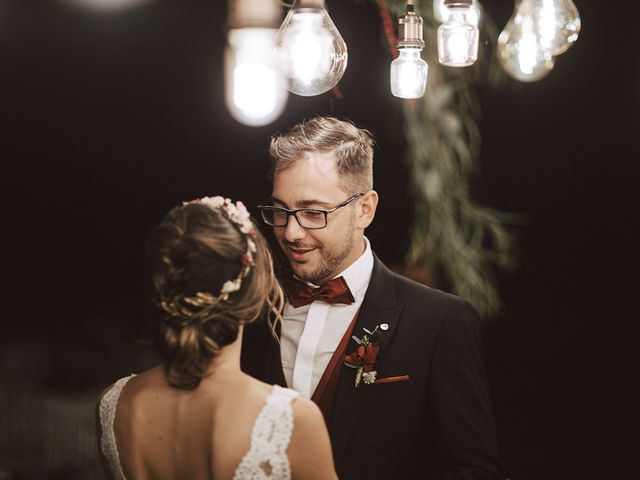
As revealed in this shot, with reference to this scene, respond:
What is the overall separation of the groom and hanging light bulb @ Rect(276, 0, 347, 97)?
0.31 metres

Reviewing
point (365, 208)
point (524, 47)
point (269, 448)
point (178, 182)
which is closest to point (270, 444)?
point (269, 448)

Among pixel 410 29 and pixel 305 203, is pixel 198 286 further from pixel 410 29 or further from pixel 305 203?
pixel 410 29

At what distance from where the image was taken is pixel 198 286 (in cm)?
186

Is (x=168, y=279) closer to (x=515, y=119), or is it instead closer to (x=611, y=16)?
(x=515, y=119)

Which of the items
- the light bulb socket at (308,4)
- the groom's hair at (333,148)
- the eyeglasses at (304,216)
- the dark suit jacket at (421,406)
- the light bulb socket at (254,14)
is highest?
the light bulb socket at (254,14)

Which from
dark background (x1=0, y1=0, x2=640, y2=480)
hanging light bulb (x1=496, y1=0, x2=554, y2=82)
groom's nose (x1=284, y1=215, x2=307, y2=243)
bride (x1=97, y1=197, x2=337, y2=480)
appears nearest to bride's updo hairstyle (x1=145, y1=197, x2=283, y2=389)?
bride (x1=97, y1=197, x2=337, y2=480)

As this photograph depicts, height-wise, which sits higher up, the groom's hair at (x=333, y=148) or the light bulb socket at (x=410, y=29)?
the light bulb socket at (x=410, y=29)

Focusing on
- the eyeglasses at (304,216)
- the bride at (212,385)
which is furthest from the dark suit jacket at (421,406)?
the bride at (212,385)

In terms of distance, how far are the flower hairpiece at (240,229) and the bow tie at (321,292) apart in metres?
0.56

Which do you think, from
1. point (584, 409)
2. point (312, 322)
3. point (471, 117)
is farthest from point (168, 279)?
Result: point (584, 409)

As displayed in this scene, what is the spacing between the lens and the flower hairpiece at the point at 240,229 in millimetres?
1873

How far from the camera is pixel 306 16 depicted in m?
2.16

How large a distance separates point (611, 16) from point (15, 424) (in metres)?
3.47

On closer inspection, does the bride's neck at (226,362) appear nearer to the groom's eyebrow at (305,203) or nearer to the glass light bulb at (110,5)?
the groom's eyebrow at (305,203)
